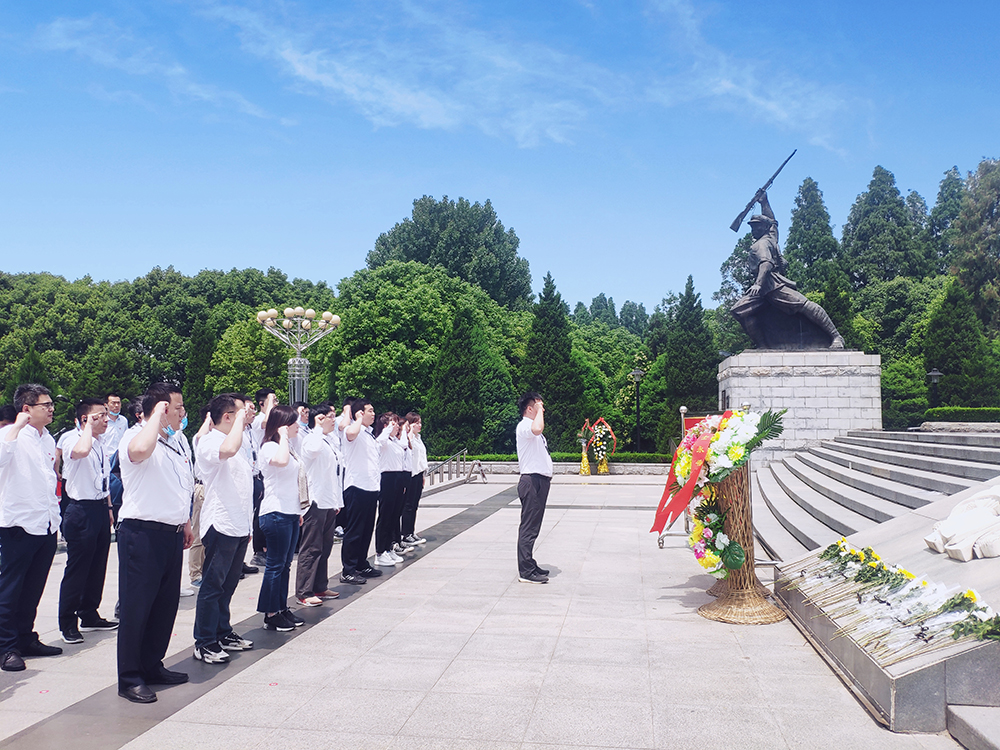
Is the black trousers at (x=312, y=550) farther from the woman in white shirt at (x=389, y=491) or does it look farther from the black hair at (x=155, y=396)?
the black hair at (x=155, y=396)

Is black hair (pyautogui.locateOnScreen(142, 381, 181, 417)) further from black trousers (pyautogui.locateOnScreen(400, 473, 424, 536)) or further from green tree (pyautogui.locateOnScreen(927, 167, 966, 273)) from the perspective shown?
green tree (pyautogui.locateOnScreen(927, 167, 966, 273))

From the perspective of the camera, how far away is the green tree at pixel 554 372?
108 ft

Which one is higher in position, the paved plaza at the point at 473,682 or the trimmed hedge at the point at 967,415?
the trimmed hedge at the point at 967,415

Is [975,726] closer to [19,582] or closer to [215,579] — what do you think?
[215,579]

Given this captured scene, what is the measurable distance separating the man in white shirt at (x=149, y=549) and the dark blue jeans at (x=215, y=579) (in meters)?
0.30

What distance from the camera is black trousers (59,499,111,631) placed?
5.92 metres

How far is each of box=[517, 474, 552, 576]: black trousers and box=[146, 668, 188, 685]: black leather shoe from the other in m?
3.90

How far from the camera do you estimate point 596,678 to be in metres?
4.94

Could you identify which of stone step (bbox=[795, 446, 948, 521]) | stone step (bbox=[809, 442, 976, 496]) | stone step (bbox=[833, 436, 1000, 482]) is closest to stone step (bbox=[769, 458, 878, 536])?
stone step (bbox=[795, 446, 948, 521])

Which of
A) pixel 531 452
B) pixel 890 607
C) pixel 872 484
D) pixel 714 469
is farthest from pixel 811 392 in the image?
pixel 890 607

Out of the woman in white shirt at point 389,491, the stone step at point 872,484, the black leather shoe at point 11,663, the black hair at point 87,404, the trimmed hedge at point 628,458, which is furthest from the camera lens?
the trimmed hedge at point 628,458

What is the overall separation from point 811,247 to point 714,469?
5897 centimetres

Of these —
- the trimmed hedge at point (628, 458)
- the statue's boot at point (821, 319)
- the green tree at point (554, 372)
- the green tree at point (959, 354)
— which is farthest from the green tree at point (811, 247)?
the statue's boot at point (821, 319)

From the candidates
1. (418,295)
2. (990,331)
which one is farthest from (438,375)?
(990,331)
